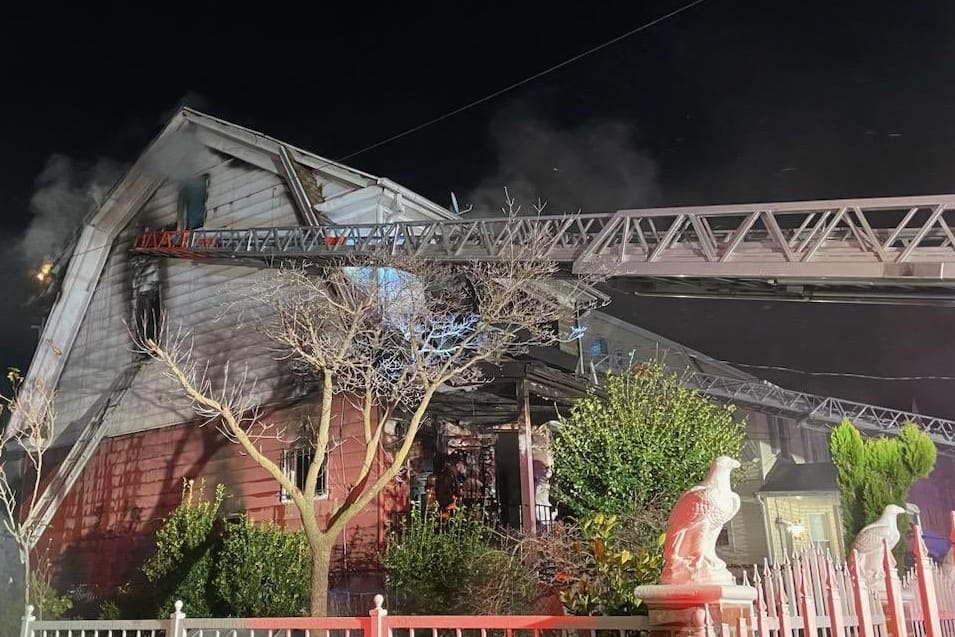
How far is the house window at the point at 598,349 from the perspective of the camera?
10.4 m

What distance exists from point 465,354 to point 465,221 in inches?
63.8

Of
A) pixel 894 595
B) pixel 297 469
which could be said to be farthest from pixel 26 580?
pixel 894 595

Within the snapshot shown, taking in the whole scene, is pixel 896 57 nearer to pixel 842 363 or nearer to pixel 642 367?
pixel 842 363

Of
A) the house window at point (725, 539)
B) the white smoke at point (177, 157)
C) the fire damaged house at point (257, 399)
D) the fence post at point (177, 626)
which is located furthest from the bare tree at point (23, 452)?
the house window at point (725, 539)

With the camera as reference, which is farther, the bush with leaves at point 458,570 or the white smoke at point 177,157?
the white smoke at point 177,157

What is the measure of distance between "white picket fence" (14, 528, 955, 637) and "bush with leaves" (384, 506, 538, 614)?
1210 millimetres

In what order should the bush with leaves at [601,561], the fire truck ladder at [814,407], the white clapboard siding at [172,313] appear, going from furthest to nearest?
the white clapboard siding at [172,313] < the fire truck ladder at [814,407] < the bush with leaves at [601,561]

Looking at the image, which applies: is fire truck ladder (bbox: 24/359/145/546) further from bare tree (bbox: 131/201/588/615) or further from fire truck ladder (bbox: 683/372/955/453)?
fire truck ladder (bbox: 683/372/955/453)

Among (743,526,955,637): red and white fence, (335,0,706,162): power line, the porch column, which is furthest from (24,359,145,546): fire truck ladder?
(743,526,955,637): red and white fence

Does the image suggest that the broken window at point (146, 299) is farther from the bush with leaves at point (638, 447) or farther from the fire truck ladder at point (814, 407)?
the fire truck ladder at point (814, 407)

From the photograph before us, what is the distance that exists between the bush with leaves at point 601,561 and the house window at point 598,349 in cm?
282

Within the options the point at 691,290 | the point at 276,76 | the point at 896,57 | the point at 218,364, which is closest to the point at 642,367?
the point at 691,290

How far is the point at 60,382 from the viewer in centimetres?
1297

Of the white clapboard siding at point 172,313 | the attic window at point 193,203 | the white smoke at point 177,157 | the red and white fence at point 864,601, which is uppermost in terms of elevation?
the white smoke at point 177,157
